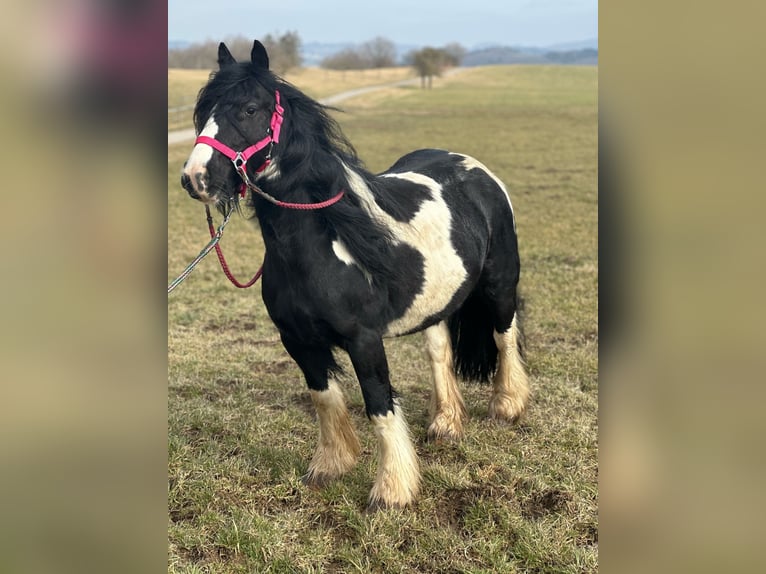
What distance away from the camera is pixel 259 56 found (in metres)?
2.79

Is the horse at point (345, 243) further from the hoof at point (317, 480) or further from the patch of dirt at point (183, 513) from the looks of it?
the patch of dirt at point (183, 513)

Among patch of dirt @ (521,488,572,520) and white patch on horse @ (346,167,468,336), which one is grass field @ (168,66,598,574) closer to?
patch of dirt @ (521,488,572,520)

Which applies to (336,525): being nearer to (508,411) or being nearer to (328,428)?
(328,428)

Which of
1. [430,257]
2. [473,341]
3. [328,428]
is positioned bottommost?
[328,428]

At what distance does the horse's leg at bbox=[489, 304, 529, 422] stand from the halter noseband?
2.07 meters

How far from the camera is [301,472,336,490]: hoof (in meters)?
3.56

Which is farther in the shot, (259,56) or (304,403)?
(304,403)

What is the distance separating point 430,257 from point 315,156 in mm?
909

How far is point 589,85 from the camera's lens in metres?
59.5
